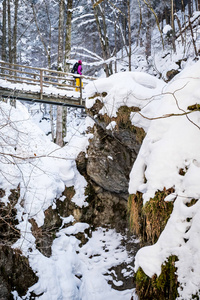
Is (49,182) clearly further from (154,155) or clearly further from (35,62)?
(35,62)

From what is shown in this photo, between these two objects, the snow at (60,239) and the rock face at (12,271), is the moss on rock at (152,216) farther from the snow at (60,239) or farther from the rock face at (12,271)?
the rock face at (12,271)

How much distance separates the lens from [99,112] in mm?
8188

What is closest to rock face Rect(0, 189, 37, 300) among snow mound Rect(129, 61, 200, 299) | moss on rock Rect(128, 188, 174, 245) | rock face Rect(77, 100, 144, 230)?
rock face Rect(77, 100, 144, 230)

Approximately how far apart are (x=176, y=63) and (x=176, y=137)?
1125 centimetres

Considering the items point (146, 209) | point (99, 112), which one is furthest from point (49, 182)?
point (146, 209)

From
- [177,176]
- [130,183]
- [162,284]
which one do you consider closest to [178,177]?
[177,176]

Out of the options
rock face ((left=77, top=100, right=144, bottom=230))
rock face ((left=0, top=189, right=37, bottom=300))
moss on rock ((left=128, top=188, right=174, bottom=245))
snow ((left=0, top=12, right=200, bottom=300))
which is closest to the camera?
snow ((left=0, top=12, right=200, bottom=300))

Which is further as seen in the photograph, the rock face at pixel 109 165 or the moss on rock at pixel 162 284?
the rock face at pixel 109 165

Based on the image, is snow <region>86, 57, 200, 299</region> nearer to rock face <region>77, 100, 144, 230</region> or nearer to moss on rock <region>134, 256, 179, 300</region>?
moss on rock <region>134, 256, 179, 300</region>

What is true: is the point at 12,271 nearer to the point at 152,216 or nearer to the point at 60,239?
the point at 60,239

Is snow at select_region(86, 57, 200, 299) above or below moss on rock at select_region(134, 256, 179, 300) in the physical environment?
above

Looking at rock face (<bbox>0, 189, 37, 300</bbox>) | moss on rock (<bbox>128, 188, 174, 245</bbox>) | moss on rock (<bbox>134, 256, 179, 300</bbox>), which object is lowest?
rock face (<bbox>0, 189, 37, 300</bbox>)

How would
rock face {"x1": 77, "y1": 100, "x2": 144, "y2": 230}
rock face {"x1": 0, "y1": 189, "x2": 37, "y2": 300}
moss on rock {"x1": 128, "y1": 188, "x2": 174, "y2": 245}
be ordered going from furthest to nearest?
rock face {"x1": 77, "y1": 100, "x2": 144, "y2": 230}, rock face {"x1": 0, "y1": 189, "x2": 37, "y2": 300}, moss on rock {"x1": 128, "y1": 188, "x2": 174, "y2": 245}

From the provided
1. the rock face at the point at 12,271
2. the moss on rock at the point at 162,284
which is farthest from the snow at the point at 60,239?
the moss on rock at the point at 162,284
